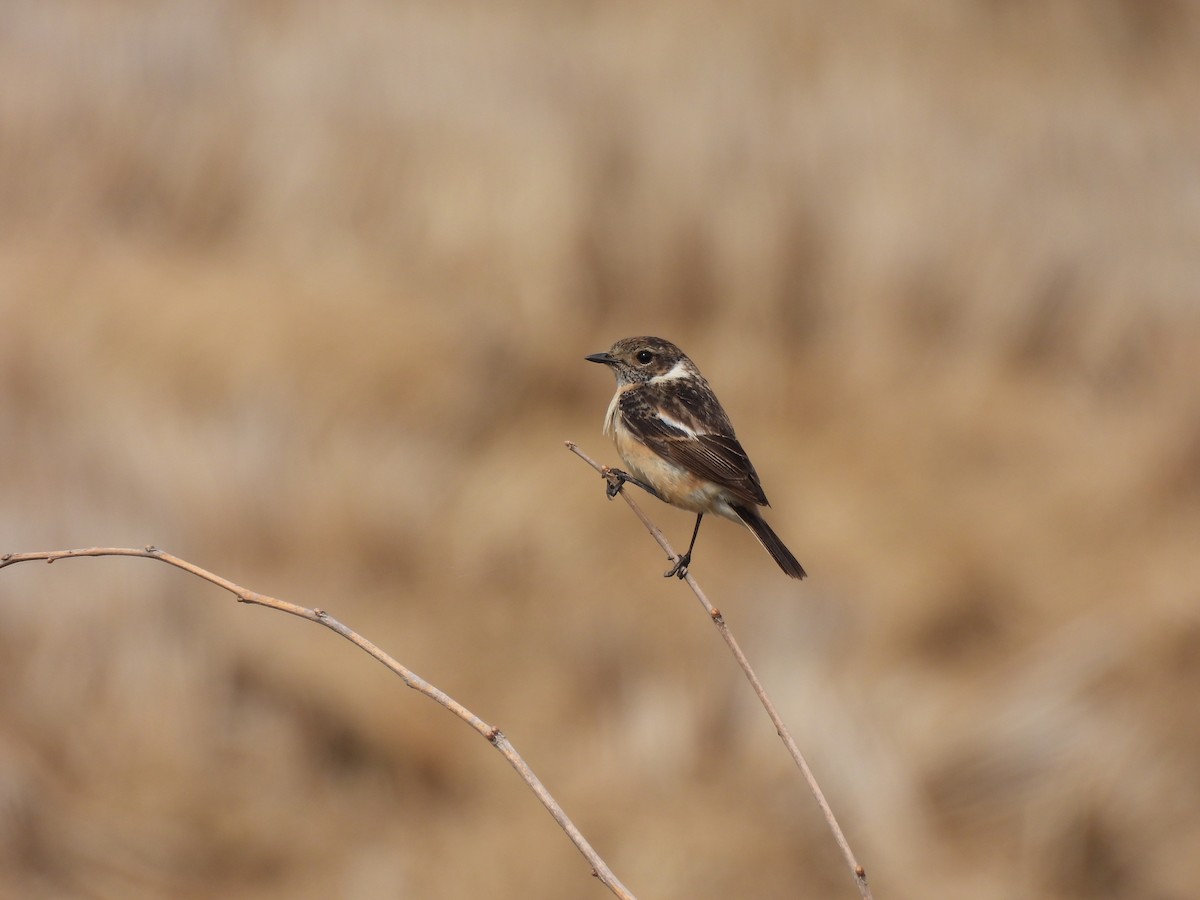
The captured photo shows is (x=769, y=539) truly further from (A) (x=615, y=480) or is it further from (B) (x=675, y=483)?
(A) (x=615, y=480)

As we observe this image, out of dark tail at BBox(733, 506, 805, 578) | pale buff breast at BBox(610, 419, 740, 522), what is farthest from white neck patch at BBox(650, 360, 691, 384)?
dark tail at BBox(733, 506, 805, 578)

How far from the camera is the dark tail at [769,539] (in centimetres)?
503

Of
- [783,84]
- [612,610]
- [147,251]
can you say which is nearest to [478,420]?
[612,610]

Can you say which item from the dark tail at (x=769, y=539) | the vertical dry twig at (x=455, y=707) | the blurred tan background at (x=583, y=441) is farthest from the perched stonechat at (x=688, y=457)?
the blurred tan background at (x=583, y=441)

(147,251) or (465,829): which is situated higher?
(147,251)

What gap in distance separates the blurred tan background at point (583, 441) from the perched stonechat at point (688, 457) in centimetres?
416

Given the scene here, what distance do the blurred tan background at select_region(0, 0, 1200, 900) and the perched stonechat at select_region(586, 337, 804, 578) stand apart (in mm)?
4156

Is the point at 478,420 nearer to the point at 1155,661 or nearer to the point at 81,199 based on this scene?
the point at 81,199

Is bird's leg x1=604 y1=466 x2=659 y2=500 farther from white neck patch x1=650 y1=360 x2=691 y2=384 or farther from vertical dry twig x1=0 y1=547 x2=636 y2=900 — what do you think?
vertical dry twig x1=0 y1=547 x2=636 y2=900

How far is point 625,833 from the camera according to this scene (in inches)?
407

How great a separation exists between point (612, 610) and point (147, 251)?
4.77 m

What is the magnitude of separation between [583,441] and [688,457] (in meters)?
5.88

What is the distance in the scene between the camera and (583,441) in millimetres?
11039

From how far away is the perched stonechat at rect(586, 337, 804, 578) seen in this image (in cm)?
517
